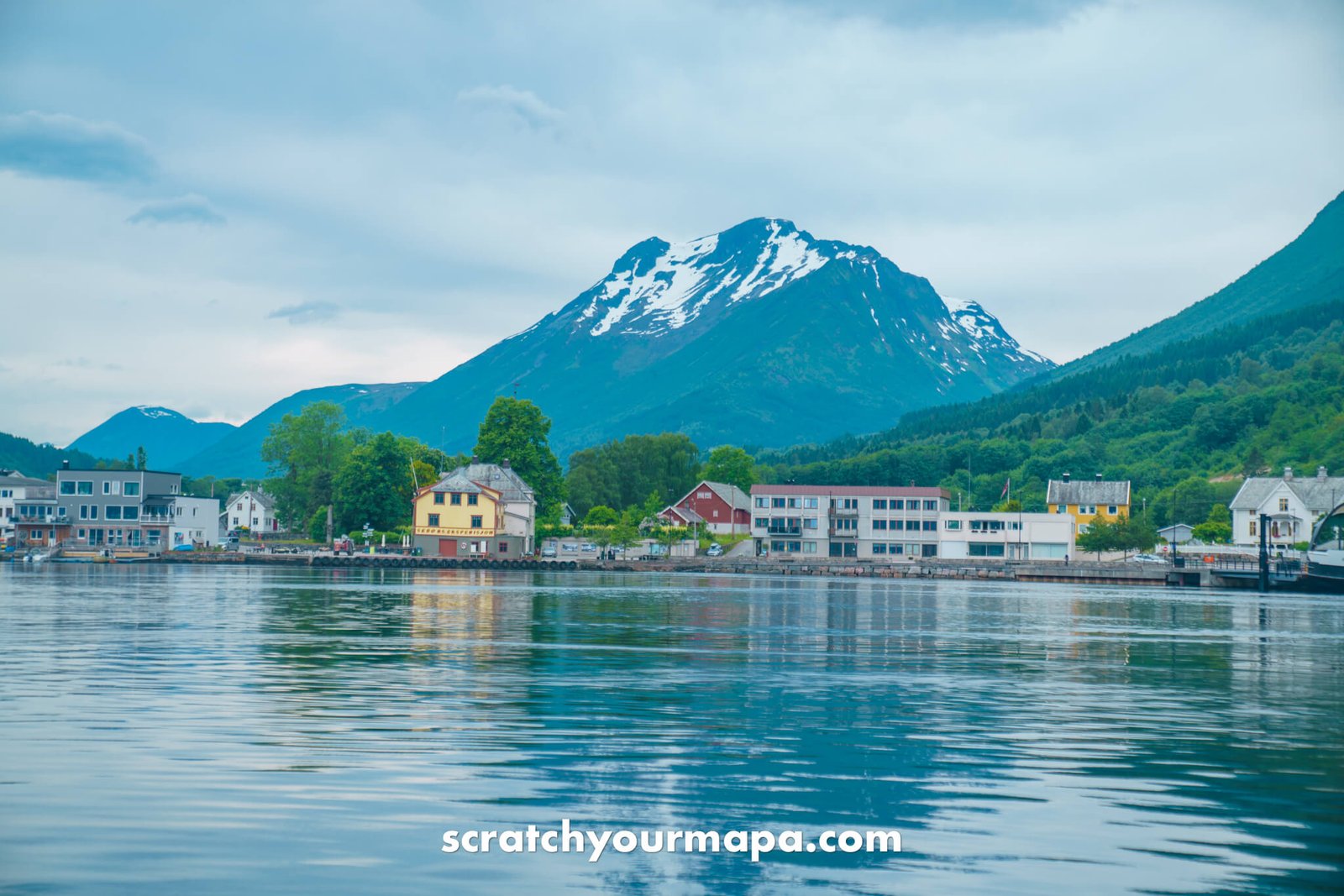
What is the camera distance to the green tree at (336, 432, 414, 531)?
129 m

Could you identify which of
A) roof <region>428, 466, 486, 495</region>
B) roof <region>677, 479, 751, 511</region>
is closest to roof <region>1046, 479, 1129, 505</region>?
roof <region>677, 479, 751, 511</region>

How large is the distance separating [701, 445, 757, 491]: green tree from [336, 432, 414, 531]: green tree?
64.4 m

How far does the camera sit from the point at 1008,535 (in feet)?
476

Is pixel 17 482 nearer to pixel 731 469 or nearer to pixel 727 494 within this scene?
pixel 727 494

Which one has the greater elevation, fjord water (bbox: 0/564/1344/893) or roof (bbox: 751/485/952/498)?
roof (bbox: 751/485/952/498)

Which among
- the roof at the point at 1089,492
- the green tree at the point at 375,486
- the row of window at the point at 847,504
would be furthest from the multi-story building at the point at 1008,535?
the green tree at the point at 375,486

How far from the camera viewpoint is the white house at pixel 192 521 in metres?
130

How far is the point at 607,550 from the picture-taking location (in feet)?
443

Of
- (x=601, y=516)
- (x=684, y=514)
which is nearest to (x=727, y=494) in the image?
(x=684, y=514)

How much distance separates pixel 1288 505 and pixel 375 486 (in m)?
101

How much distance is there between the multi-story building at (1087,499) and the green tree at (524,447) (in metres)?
68.3

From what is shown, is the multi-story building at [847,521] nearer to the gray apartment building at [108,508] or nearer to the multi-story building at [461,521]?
the multi-story building at [461,521]

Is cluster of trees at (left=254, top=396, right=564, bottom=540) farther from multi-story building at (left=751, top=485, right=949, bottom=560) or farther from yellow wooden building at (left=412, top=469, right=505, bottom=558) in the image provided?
multi-story building at (left=751, top=485, right=949, bottom=560)

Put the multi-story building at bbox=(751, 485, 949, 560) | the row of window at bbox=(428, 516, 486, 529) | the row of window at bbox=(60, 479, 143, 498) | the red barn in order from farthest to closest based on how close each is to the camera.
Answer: the red barn
the multi-story building at bbox=(751, 485, 949, 560)
the row of window at bbox=(60, 479, 143, 498)
the row of window at bbox=(428, 516, 486, 529)
